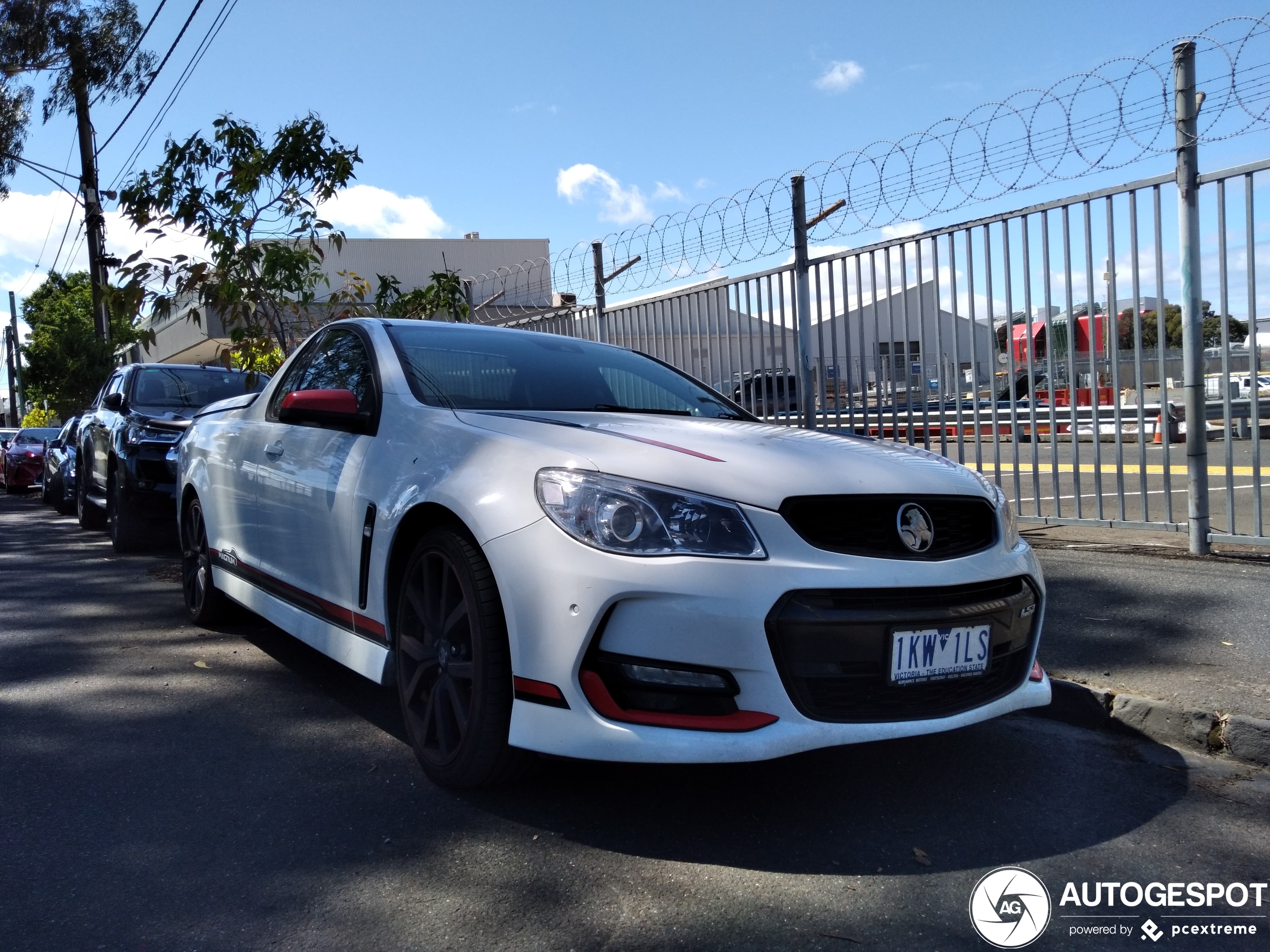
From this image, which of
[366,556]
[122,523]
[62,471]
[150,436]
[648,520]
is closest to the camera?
[648,520]

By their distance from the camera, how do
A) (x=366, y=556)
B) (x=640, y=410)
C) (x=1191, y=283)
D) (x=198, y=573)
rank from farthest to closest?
(x=1191, y=283), (x=198, y=573), (x=640, y=410), (x=366, y=556)

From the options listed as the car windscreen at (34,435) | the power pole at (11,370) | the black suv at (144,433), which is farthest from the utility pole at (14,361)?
the black suv at (144,433)

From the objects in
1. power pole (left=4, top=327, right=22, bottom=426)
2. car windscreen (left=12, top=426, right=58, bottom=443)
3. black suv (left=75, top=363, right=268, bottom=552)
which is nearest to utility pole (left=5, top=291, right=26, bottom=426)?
power pole (left=4, top=327, right=22, bottom=426)

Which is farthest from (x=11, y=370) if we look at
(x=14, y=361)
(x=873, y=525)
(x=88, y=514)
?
(x=873, y=525)

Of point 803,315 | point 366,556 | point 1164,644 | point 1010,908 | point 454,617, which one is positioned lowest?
point 1010,908

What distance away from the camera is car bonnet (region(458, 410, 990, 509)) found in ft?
9.50

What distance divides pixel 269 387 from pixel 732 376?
4872 millimetres

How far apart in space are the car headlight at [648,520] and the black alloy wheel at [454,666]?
1.16ft

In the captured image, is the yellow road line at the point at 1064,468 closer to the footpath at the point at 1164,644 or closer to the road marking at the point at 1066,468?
the road marking at the point at 1066,468

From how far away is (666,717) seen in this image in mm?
2773

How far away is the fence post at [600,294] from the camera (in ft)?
33.2

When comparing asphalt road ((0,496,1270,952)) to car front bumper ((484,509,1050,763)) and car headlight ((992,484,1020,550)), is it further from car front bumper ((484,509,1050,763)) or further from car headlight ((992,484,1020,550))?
car headlight ((992,484,1020,550))

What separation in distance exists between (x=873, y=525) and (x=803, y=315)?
548 cm

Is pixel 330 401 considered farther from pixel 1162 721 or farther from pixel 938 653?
pixel 1162 721
